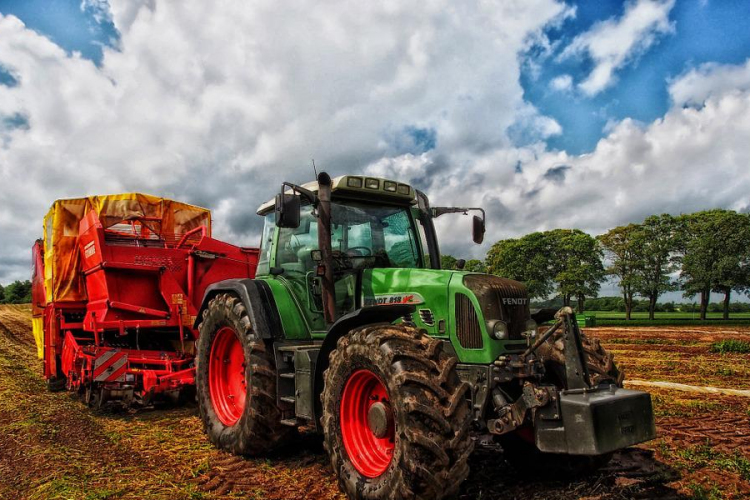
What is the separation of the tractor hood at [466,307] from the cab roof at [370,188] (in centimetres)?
109

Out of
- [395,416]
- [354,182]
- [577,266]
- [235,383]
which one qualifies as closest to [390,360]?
[395,416]

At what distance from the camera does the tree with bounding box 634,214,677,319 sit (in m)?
46.8

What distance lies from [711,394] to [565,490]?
5.52 metres

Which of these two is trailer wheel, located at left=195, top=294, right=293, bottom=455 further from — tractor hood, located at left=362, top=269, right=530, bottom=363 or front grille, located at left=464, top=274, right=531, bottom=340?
front grille, located at left=464, top=274, right=531, bottom=340

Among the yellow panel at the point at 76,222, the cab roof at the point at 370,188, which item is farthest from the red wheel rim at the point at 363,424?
the yellow panel at the point at 76,222

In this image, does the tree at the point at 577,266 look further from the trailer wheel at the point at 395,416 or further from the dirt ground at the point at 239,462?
the trailer wheel at the point at 395,416

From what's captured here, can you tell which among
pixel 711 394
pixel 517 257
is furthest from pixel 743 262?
pixel 711 394

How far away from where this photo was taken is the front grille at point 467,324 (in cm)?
443

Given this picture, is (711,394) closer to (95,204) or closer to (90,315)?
(90,315)

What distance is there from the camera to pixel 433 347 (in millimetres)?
4004

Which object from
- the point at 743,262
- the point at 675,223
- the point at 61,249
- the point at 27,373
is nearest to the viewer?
the point at 61,249

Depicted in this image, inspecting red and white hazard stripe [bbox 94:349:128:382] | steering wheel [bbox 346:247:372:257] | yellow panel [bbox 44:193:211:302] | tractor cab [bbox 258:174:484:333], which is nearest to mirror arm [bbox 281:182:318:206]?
tractor cab [bbox 258:174:484:333]

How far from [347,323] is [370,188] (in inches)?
64.7

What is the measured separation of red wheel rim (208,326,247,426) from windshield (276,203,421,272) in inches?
50.4
